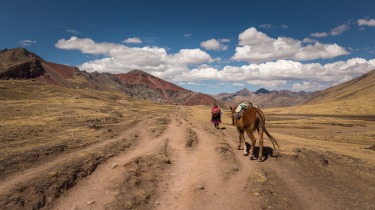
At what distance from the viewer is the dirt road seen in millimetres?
11242

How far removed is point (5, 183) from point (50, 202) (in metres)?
2.75

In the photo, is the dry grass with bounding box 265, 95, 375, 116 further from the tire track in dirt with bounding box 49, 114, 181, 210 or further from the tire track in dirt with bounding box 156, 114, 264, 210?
the tire track in dirt with bounding box 49, 114, 181, 210

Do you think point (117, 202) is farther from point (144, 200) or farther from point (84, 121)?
point (84, 121)

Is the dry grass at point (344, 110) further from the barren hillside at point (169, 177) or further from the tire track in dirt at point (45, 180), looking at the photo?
the tire track in dirt at point (45, 180)

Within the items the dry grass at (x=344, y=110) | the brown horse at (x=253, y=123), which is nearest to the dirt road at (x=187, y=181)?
the brown horse at (x=253, y=123)

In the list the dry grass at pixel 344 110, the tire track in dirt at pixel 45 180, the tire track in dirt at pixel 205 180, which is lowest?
the dry grass at pixel 344 110

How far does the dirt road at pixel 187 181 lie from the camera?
11242mm

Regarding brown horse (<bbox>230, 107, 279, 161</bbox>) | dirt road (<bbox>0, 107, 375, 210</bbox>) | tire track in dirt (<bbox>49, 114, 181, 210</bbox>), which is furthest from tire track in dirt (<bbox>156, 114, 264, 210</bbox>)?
tire track in dirt (<bbox>49, 114, 181, 210</bbox>)

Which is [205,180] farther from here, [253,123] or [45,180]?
[45,180]

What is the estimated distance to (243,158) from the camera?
18.6m

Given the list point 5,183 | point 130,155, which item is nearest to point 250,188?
point 130,155

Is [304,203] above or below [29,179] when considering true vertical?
below

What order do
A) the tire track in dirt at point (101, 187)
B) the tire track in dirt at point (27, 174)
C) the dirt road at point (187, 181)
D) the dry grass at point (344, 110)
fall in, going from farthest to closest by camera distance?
the dry grass at point (344, 110), the tire track in dirt at point (27, 174), the dirt road at point (187, 181), the tire track in dirt at point (101, 187)

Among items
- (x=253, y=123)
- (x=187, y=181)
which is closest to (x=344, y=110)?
(x=253, y=123)
